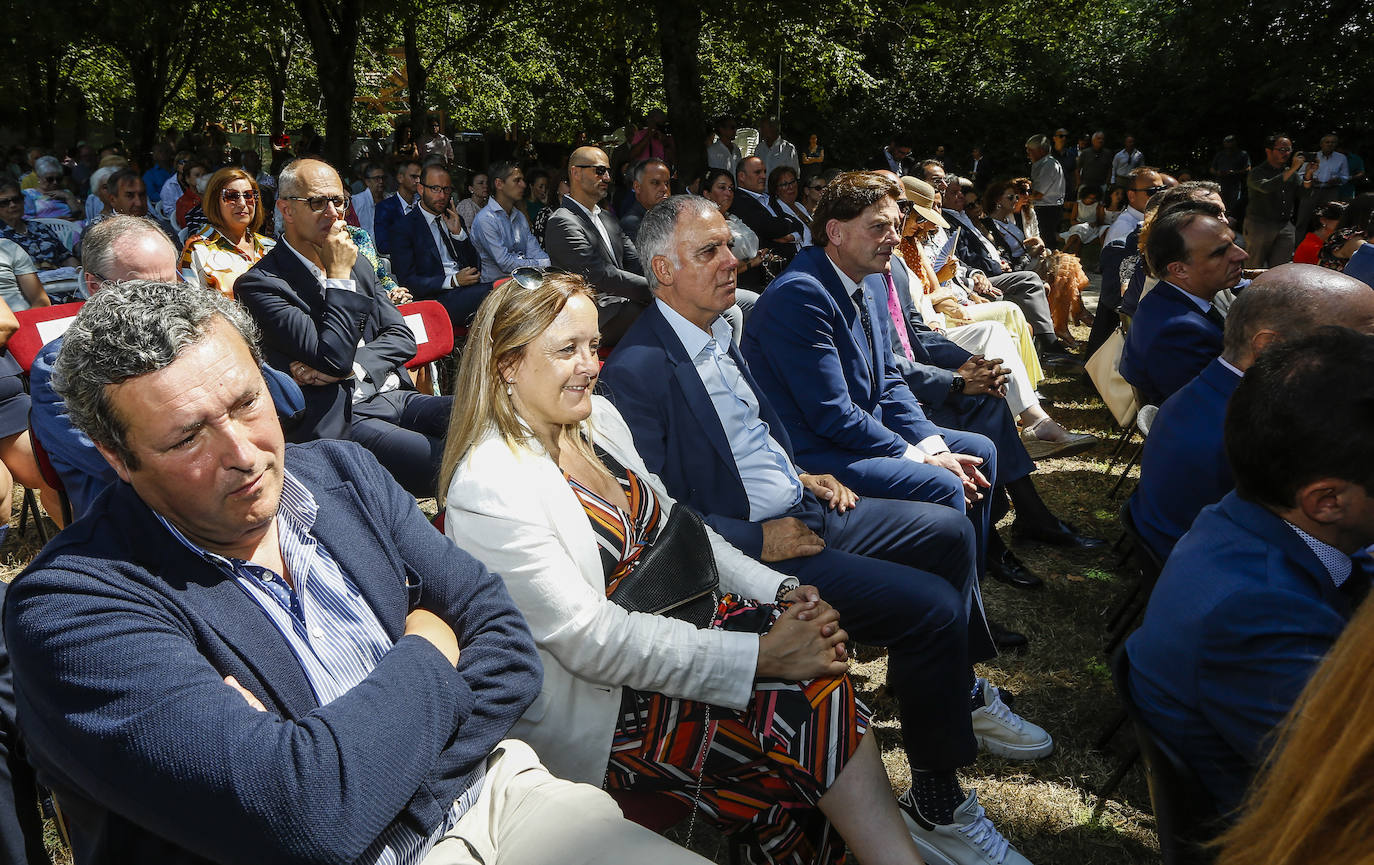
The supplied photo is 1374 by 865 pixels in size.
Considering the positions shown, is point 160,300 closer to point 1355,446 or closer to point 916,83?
point 1355,446

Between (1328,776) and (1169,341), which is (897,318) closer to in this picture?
(1169,341)

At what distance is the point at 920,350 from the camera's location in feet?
16.3

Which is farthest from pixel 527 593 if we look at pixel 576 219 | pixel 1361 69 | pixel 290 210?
pixel 1361 69

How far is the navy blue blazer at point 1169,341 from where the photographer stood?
3953 mm

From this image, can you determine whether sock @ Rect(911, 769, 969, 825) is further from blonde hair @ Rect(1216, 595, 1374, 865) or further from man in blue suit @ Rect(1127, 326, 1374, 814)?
blonde hair @ Rect(1216, 595, 1374, 865)

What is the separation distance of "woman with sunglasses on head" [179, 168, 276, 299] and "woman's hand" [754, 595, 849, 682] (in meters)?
3.03

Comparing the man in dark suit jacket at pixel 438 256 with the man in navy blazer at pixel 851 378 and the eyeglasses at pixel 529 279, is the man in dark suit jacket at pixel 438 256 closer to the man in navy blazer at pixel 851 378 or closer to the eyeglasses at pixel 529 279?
the man in navy blazer at pixel 851 378

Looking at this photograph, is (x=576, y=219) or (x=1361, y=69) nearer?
(x=576, y=219)

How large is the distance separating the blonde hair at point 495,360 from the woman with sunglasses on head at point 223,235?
2.18 m

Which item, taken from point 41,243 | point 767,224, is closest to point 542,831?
point 41,243

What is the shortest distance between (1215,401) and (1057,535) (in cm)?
222

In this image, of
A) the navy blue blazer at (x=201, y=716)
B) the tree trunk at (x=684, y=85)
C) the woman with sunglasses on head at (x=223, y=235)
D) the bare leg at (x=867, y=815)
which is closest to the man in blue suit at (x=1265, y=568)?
the bare leg at (x=867, y=815)

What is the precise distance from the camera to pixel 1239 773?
181 centimetres

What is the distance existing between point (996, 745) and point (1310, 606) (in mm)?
1606
